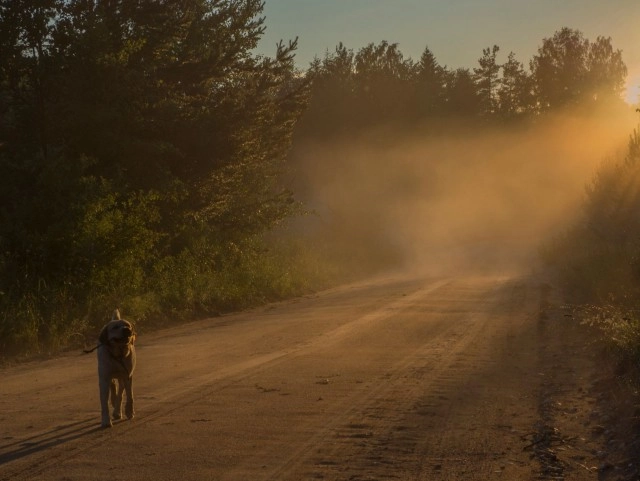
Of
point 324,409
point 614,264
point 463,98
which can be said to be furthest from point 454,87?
point 324,409

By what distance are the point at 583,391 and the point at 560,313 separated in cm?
851

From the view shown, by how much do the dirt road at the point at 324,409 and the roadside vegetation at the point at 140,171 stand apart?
2.71 m

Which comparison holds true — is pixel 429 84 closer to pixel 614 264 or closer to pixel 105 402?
pixel 614 264

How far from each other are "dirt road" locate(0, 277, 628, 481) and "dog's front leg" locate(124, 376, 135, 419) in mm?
95

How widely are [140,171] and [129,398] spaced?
43.5ft

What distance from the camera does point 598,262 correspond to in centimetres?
2438

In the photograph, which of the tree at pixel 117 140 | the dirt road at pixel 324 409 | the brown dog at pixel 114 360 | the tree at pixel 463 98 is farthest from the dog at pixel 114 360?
the tree at pixel 463 98

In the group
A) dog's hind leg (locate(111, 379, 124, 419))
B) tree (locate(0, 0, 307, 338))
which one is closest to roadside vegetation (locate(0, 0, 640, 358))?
tree (locate(0, 0, 307, 338))

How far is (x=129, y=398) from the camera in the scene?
26.7ft

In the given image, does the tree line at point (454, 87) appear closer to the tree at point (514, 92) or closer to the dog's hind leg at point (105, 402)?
the tree at point (514, 92)

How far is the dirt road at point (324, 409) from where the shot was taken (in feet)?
21.9

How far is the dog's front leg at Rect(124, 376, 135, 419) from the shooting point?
8.08m

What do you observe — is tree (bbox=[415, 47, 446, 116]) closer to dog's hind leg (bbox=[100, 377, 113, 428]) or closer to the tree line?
the tree line

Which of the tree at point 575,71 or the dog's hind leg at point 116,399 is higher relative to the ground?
the tree at point 575,71
